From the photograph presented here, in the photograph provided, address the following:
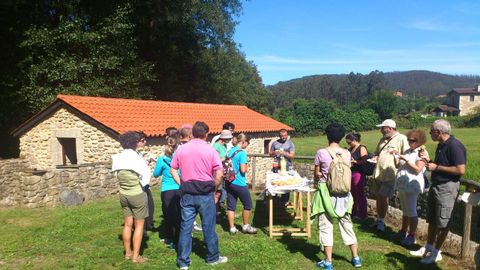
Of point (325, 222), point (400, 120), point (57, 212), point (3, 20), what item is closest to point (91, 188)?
point (57, 212)

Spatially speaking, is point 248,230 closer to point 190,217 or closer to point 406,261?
point 190,217

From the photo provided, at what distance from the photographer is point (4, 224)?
761 cm

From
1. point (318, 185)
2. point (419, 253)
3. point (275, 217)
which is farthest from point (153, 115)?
point (419, 253)

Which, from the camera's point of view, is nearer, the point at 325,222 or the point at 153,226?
the point at 325,222

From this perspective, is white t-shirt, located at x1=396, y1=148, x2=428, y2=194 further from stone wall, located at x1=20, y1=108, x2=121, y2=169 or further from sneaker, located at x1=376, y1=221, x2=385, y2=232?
stone wall, located at x1=20, y1=108, x2=121, y2=169

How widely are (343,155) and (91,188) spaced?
811 centimetres

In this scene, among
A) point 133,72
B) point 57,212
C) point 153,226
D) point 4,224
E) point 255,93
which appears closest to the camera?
point 153,226

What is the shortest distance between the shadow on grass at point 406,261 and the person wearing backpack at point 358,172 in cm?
182

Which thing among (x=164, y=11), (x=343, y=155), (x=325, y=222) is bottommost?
(x=325, y=222)

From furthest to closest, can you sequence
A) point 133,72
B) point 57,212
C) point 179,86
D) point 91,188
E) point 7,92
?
point 179,86, point 133,72, point 7,92, point 91,188, point 57,212

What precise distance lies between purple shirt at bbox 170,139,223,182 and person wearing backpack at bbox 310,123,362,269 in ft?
4.65

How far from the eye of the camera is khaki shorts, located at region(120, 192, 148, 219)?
488 centimetres

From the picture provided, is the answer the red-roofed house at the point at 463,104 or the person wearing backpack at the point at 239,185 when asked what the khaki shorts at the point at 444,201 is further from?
the red-roofed house at the point at 463,104

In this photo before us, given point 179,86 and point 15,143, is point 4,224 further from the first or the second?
point 179,86
